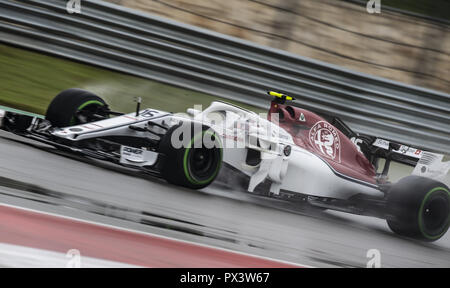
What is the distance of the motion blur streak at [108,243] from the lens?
3.51m

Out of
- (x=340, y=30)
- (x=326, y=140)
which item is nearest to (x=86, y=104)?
(x=326, y=140)

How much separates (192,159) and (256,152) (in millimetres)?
812

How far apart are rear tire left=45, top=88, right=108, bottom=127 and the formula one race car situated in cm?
1

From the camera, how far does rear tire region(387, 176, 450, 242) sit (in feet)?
20.3

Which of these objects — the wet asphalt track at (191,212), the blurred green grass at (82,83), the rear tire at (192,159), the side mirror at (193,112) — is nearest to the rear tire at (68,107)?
the wet asphalt track at (191,212)

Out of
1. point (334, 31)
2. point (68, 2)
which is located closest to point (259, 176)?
point (68, 2)

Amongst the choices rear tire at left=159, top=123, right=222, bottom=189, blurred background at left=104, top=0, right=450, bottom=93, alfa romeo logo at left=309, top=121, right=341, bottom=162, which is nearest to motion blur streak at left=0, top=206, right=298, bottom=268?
rear tire at left=159, top=123, right=222, bottom=189

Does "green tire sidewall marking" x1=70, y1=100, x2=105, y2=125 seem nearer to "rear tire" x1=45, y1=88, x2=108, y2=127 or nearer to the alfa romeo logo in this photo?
"rear tire" x1=45, y1=88, x2=108, y2=127

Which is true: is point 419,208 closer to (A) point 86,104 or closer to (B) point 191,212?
(B) point 191,212

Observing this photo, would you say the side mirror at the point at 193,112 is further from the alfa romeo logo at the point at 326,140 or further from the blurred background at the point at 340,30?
the blurred background at the point at 340,30

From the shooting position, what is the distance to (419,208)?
620 centimetres

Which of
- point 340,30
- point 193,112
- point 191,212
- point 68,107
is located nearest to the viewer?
point 191,212

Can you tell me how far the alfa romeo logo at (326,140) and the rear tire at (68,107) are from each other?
2.38 metres
